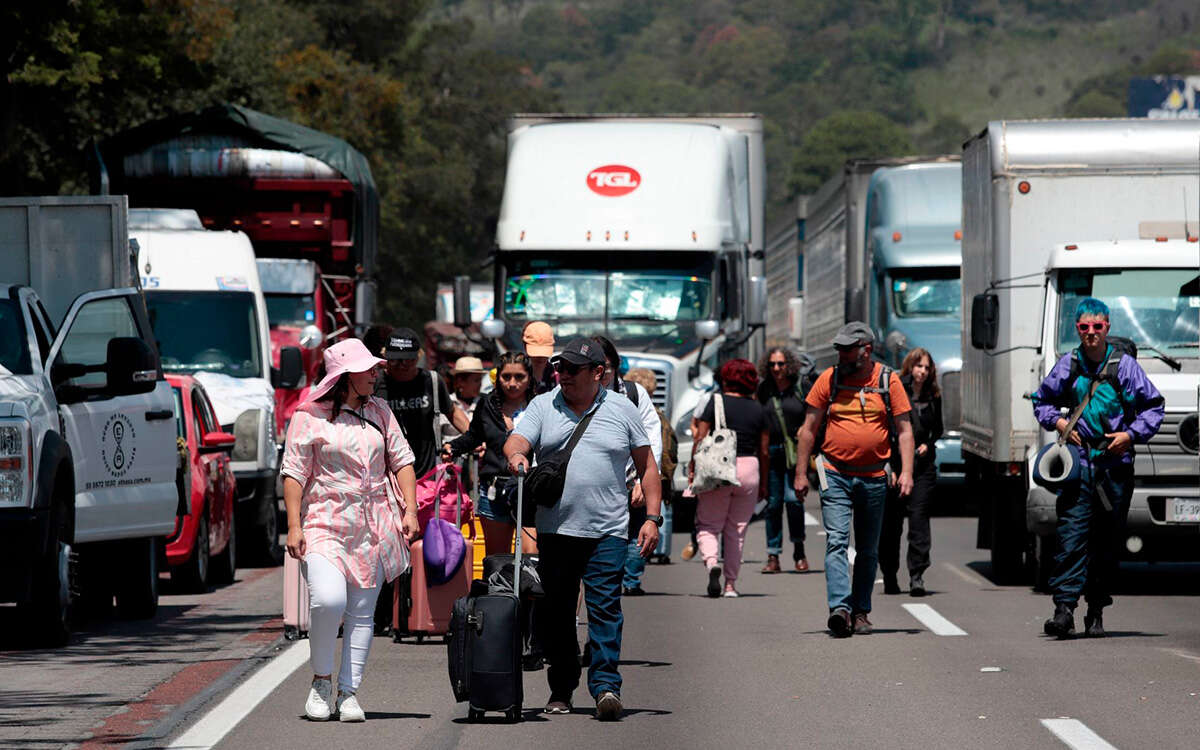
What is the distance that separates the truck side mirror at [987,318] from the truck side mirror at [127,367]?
6.14 m

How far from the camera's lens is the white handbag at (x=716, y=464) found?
15.8 m

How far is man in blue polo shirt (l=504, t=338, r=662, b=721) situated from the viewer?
31.9 feet

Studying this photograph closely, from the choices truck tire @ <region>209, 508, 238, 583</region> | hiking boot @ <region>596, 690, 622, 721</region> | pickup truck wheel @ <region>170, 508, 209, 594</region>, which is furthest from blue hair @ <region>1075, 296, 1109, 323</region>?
truck tire @ <region>209, 508, 238, 583</region>

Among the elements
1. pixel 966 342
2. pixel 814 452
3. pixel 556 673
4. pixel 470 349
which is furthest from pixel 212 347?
pixel 470 349

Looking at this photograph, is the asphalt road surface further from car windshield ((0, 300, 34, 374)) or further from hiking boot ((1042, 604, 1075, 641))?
car windshield ((0, 300, 34, 374))

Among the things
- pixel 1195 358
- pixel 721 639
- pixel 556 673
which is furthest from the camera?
pixel 1195 358

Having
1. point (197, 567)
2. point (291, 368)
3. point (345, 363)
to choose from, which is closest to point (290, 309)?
point (291, 368)

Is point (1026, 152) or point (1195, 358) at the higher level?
point (1026, 152)

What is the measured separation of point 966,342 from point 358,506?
9.80 metres

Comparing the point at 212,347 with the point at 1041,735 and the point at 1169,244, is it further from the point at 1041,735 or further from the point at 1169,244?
the point at 1041,735

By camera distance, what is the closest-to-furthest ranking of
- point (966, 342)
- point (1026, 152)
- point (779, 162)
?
point (1026, 152), point (966, 342), point (779, 162)

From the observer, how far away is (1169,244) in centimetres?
1577

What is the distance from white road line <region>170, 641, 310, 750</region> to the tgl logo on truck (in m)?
10.3

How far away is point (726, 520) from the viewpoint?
52.5 ft
